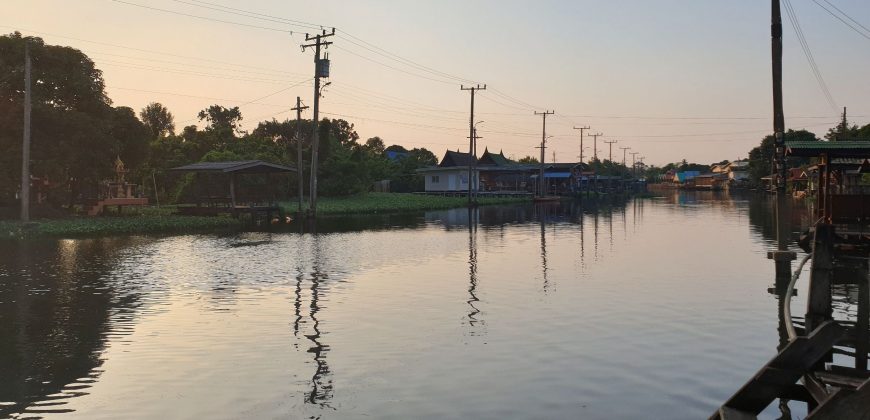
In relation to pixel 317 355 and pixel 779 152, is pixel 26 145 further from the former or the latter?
pixel 779 152

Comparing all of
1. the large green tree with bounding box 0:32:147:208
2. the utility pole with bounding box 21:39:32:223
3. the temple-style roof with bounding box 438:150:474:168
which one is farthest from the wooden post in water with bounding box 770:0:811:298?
the temple-style roof with bounding box 438:150:474:168

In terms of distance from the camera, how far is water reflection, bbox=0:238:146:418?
29.9 feet

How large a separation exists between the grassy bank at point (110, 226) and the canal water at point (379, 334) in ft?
24.9

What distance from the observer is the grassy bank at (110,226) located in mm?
32438

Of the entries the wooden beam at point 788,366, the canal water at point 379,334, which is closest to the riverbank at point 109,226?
the canal water at point 379,334

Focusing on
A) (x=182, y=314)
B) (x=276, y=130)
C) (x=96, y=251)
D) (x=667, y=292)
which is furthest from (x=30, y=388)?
(x=276, y=130)

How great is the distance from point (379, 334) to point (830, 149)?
15.1m

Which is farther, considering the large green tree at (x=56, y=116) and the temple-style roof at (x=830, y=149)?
the large green tree at (x=56, y=116)

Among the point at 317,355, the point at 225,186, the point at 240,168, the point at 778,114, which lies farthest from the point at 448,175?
the point at 317,355

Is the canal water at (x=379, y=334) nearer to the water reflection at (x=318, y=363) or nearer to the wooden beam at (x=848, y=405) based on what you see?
the water reflection at (x=318, y=363)

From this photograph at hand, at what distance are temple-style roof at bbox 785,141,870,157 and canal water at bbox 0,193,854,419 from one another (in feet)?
13.1

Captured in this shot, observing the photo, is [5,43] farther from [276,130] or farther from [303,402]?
[276,130]

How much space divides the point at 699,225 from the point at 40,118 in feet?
137

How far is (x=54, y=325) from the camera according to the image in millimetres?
13055
